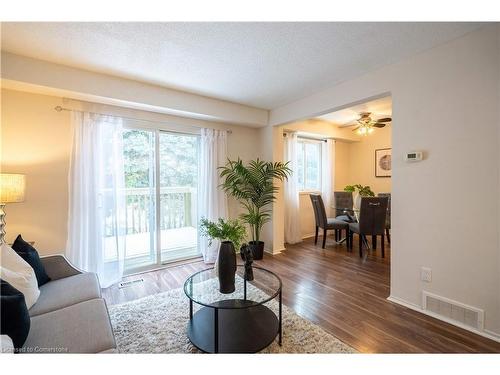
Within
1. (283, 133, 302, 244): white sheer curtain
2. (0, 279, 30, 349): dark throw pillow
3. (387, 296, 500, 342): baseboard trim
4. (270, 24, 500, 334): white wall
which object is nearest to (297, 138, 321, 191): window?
(283, 133, 302, 244): white sheer curtain

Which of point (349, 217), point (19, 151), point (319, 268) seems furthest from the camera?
point (349, 217)

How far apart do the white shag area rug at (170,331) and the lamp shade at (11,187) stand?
1337mm

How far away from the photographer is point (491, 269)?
180cm

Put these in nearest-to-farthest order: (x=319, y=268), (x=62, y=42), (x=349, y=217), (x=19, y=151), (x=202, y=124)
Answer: (x=62, y=42) < (x=19, y=151) < (x=319, y=268) < (x=202, y=124) < (x=349, y=217)

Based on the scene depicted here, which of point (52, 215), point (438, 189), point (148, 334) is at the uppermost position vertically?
point (438, 189)

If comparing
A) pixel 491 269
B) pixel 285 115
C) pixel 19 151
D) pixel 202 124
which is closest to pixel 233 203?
pixel 202 124

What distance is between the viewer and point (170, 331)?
6.10 ft

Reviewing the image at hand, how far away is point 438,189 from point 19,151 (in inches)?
166

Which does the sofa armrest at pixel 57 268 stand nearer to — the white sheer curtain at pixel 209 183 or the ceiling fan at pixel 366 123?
the white sheer curtain at pixel 209 183

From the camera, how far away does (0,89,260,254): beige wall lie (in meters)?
2.39

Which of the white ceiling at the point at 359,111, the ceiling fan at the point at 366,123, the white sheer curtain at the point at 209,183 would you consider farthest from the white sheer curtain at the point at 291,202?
the white sheer curtain at the point at 209,183

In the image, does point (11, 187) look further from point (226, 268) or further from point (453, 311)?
point (453, 311)

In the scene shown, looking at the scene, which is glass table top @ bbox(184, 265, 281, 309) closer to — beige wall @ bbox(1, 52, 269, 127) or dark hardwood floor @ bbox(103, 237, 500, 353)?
dark hardwood floor @ bbox(103, 237, 500, 353)
